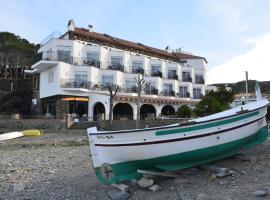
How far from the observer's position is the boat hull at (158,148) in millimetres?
9695

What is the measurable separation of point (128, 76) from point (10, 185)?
3398 cm

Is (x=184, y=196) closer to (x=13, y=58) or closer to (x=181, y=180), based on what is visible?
(x=181, y=180)

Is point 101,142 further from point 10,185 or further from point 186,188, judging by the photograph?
point 10,185

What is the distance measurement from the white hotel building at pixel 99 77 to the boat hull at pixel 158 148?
2499cm

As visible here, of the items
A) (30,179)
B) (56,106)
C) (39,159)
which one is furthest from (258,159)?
(56,106)

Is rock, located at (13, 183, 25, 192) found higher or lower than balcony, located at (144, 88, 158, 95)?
lower

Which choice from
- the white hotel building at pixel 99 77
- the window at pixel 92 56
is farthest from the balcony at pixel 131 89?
the window at pixel 92 56

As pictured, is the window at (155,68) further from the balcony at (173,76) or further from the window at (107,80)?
the window at (107,80)

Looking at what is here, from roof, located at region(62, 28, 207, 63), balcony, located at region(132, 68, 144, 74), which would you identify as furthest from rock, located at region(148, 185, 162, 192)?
balcony, located at region(132, 68, 144, 74)

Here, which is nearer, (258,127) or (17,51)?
(258,127)

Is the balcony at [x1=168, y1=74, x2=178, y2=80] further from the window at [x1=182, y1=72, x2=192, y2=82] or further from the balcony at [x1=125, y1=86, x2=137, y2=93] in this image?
the balcony at [x1=125, y1=86, x2=137, y2=93]

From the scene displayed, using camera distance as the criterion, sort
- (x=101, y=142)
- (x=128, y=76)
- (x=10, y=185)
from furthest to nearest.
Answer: (x=128, y=76), (x=10, y=185), (x=101, y=142)

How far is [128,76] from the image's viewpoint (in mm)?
44281

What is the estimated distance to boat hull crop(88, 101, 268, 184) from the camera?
9.70 m
